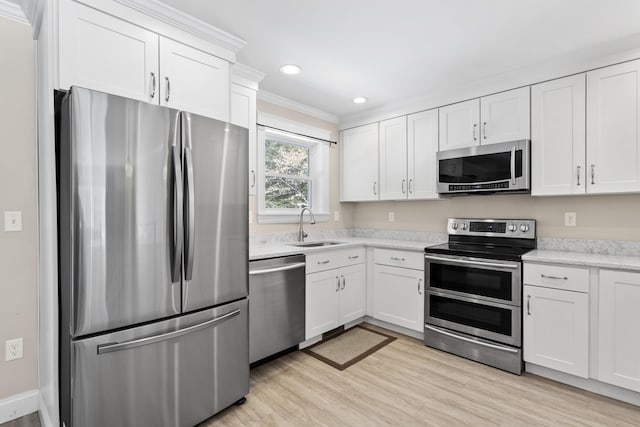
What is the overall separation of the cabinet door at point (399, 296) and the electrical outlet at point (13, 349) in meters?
2.90

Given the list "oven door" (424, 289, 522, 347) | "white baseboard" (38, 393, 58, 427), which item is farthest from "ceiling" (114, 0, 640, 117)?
"white baseboard" (38, 393, 58, 427)

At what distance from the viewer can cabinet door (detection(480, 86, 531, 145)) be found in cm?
278

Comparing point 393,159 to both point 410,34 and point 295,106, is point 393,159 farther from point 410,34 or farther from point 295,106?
point 410,34

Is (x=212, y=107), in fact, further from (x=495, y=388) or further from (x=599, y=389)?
(x=599, y=389)

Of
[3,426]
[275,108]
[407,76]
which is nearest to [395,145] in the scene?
[407,76]

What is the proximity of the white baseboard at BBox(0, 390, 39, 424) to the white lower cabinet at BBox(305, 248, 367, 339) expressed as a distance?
6.28 feet

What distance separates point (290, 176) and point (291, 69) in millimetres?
1274

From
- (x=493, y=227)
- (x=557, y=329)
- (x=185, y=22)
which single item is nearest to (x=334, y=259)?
(x=493, y=227)

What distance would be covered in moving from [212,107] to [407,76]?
181 cm

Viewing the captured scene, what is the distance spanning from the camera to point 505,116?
2.88m

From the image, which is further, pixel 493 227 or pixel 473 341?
pixel 493 227

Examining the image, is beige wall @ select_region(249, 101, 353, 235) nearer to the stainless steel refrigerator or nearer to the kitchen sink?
the kitchen sink

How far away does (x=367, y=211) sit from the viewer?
4.30 metres

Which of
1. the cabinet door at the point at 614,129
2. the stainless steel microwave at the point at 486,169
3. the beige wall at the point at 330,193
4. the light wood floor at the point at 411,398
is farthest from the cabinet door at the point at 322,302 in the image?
the cabinet door at the point at 614,129
